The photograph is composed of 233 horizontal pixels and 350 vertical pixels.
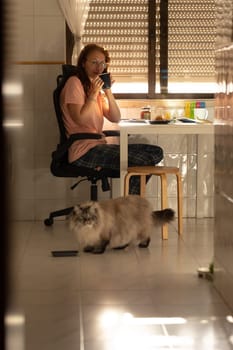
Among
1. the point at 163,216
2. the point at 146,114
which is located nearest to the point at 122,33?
the point at 146,114

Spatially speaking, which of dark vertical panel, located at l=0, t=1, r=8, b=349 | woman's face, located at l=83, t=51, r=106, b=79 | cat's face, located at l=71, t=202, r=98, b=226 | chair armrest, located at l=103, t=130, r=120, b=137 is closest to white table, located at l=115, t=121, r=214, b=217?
chair armrest, located at l=103, t=130, r=120, b=137

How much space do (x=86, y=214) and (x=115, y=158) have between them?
714mm

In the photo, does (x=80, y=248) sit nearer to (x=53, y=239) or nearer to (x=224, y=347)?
(x=53, y=239)

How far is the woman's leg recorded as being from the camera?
15.5ft

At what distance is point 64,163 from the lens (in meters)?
4.83

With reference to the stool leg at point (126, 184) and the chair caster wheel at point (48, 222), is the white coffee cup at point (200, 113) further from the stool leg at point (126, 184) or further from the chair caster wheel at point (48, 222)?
the chair caster wheel at point (48, 222)

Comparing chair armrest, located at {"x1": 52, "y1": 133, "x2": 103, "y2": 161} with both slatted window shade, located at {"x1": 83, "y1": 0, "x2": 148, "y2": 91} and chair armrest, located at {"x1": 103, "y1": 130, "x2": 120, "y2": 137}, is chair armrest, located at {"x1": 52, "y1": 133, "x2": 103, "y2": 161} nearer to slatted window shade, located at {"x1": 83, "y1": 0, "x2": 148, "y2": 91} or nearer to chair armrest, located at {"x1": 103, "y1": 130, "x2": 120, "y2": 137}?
chair armrest, located at {"x1": 103, "y1": 130, "x2": 120, "y2": 137}

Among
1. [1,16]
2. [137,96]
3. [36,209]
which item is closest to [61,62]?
[137,96]

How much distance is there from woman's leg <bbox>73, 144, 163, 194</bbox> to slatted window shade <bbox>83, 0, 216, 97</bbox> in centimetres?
87

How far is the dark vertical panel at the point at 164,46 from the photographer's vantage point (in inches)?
217

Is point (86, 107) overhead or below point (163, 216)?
overhead

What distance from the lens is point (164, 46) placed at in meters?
5.56

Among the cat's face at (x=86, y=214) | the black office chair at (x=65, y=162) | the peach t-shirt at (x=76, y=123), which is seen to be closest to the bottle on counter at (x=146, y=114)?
the peach t-shirt at (x=76, y=123)

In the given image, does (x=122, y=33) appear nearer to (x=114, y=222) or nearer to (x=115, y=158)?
(x=115, y=158)
